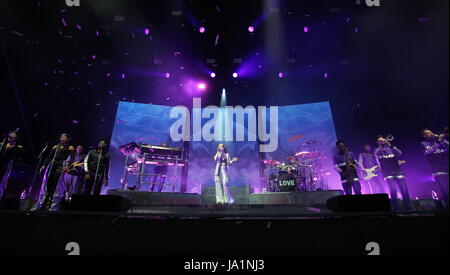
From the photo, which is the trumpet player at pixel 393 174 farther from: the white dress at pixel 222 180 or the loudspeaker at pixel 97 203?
the loudspeaker at pixel 97 203

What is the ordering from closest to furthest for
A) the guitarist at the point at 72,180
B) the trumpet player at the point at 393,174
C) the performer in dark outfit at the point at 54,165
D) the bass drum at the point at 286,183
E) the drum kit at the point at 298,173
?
the performer in dark outfit at the point at 54,165, the trumpet player at the point at 393,174, the guitarist at the point at 72,180, the bass drum at the point at 286,183, the drum kit at the point at 298,173

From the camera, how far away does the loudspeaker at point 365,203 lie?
2.51 metres

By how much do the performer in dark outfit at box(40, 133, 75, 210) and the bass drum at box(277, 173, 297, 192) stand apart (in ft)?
21.4

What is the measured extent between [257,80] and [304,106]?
2.69 meters

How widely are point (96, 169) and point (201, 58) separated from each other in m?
6.20

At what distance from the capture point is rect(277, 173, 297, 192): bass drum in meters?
7.66

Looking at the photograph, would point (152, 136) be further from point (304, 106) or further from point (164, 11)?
point (304, 106)

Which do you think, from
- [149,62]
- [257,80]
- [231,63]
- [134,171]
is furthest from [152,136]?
[257,80]

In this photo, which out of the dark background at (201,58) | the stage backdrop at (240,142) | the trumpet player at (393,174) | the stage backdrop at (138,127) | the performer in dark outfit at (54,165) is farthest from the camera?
the stage backdrop at (240,142)

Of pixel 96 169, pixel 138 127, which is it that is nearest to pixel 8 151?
pixel 96 169

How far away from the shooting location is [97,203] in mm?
2770

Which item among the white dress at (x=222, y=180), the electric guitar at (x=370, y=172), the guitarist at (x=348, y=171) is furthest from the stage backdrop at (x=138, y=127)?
the electric guitar at (x=370, y=172)

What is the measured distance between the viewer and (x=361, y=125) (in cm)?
821

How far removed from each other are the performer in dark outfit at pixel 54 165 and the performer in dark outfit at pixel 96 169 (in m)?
0.49
